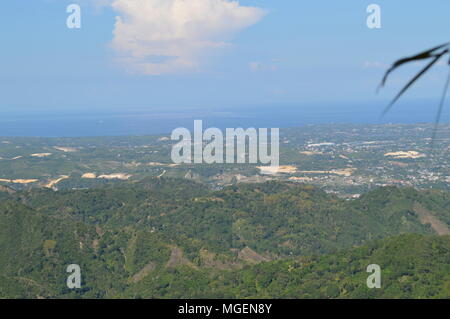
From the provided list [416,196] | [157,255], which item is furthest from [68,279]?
[416,196]

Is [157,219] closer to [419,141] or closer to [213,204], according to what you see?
[213,204]

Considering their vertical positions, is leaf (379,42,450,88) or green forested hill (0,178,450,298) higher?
leaf (379,42,450,88)

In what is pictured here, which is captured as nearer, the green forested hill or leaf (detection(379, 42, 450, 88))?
leaf (detection(379, 42, 450, 88))

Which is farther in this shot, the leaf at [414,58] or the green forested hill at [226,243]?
the green forested hill at [226,243]

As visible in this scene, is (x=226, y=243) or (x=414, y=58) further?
(x=226, y=243)

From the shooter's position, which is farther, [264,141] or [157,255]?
[264,141]

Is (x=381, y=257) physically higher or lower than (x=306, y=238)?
higher

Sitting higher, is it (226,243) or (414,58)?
(414,58)

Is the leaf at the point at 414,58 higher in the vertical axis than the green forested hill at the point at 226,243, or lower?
higher
